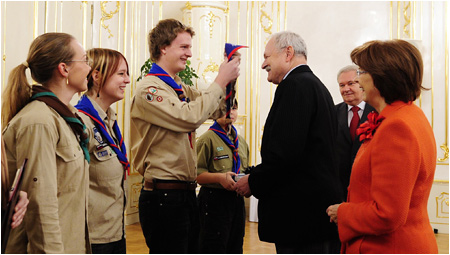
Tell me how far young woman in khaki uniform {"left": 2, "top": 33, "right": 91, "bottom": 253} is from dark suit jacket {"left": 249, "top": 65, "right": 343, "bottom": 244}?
83 centimetres

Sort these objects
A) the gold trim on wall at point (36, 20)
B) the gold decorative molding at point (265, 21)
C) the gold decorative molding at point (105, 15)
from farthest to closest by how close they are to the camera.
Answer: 1. the gold decorative molding at point (265, 21)
2. the gold decorative molding at point (105, 15)
3. the gold trim on wall at point (36, 20)

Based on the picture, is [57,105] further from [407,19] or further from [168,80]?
[407,19]

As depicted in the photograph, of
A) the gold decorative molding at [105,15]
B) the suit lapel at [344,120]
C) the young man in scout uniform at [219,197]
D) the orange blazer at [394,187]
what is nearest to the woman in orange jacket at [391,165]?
the orange blazer at [394,187]

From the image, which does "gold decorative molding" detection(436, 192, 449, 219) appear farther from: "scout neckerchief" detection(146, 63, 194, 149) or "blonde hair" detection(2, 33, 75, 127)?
"blonde hair" detection(2, 33, 75, 127)

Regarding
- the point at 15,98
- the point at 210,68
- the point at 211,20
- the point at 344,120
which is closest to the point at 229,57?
the point at 15,98

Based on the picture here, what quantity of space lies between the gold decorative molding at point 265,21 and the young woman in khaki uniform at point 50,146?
603 cm

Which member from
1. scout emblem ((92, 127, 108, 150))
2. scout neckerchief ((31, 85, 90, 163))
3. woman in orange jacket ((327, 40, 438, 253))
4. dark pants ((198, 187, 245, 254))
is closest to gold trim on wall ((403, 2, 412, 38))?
dark pants ((198, 187, 245, 254))

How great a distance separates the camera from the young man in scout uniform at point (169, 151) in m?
2.50

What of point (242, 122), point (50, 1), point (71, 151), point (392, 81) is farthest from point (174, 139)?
point (242, 122)

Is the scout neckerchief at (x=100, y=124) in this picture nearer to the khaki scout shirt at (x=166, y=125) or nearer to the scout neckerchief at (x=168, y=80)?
the khaki scout shirt at (x=166, y=125)

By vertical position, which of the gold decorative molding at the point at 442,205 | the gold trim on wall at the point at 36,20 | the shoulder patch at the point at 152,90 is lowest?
the gold decorative molding at the point at 442,205

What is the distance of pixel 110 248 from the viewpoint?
2295 millimetres

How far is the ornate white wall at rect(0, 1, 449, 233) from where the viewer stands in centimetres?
651

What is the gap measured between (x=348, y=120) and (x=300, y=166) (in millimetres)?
1578
